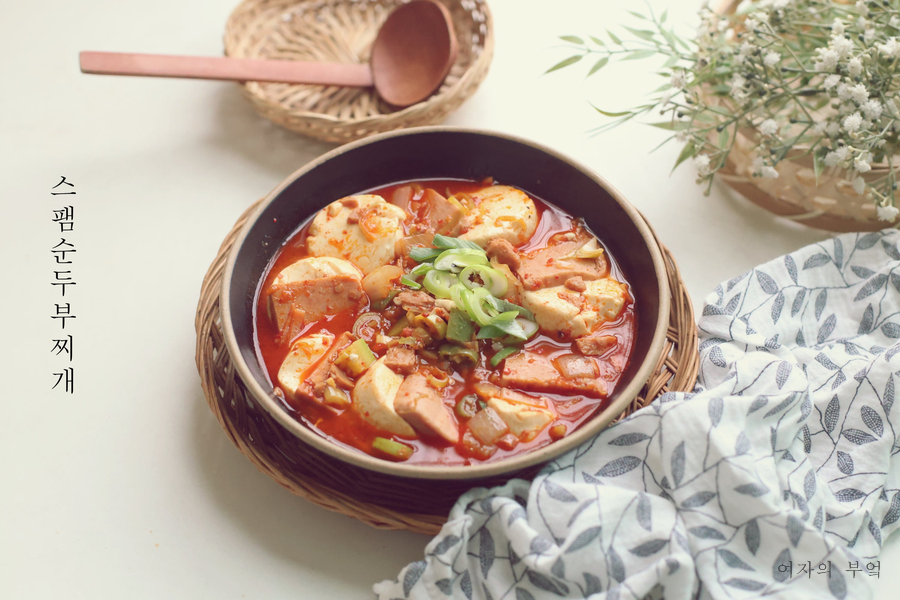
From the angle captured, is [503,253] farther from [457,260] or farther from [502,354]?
[502,354]

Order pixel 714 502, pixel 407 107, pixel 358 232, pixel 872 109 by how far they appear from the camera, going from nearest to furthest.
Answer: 1. pixel 714 502
2. pixel 872 109
3. pixel 358 232
4. pixel 407 107

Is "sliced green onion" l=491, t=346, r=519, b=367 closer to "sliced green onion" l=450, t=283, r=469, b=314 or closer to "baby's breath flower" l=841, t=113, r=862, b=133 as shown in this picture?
"sliced green onion" l=450, t=283, r=469, b=314

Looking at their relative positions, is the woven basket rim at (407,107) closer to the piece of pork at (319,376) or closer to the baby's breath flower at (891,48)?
the piece of pork at (319,376)

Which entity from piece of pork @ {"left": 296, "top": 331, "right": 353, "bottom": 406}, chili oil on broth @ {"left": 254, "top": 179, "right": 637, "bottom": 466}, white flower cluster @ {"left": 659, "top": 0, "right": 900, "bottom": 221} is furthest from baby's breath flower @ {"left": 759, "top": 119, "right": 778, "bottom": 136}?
A: piece of pork @ {"left": 296, "top": 331, "right": 353, "bottom": 406}

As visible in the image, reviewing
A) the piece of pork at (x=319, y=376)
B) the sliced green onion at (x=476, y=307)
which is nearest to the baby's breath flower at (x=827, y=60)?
the sliced green onion at (x=476, y=307)

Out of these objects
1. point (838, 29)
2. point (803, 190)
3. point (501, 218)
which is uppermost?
point (838, 29)

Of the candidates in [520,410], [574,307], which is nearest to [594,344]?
[574,307]
